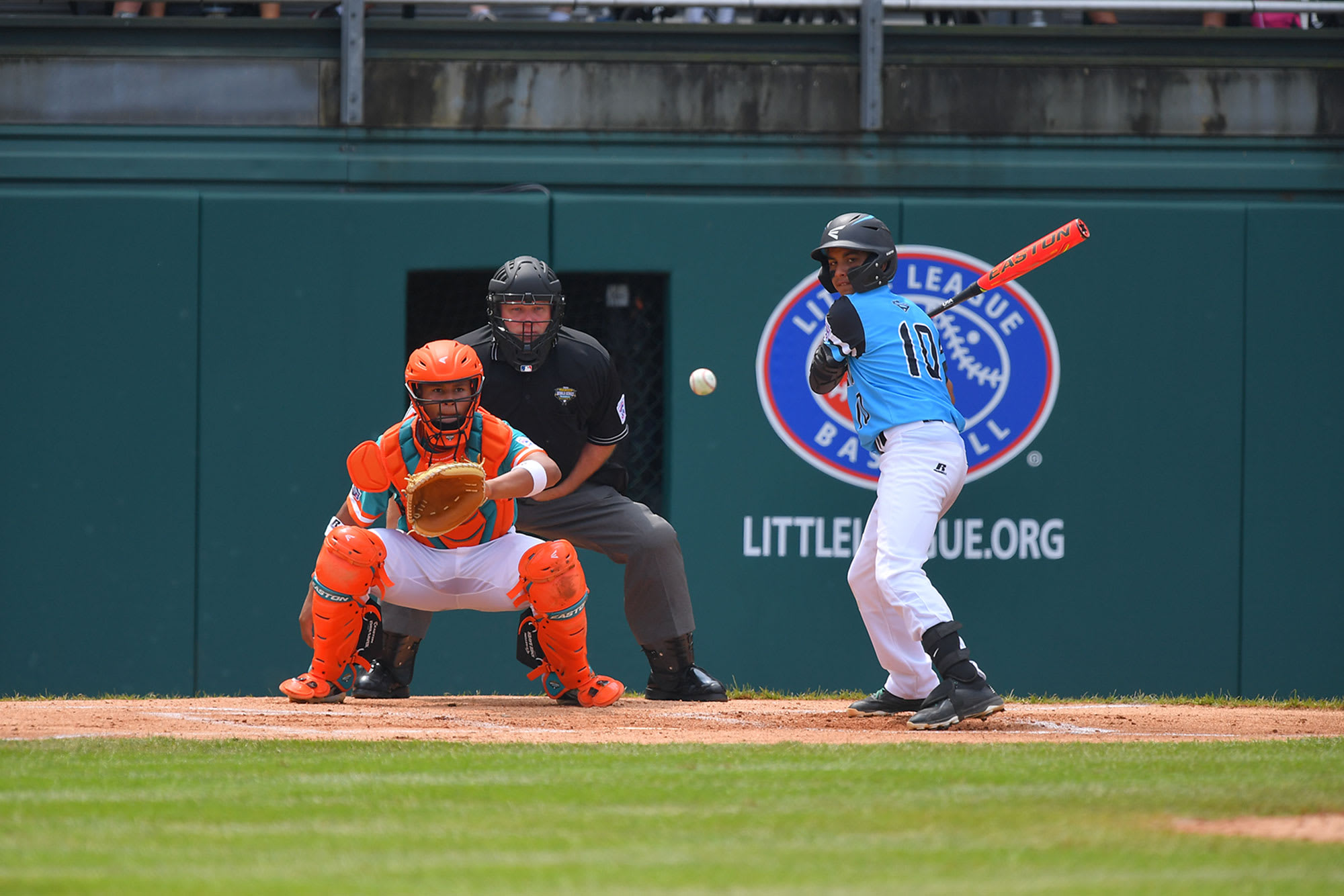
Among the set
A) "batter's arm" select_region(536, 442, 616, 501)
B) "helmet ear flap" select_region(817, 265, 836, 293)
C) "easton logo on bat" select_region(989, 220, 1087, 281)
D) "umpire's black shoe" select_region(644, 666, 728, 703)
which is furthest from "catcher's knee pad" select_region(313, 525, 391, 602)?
"easton logo on bat" select_region(989, 220, 1087, 281)

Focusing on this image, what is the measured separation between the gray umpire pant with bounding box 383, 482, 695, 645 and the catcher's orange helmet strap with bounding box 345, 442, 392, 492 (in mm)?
727

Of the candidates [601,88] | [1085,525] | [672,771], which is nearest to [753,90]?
[601,88]

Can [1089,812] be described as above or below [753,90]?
below

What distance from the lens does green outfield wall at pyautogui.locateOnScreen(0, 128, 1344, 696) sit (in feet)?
27.7

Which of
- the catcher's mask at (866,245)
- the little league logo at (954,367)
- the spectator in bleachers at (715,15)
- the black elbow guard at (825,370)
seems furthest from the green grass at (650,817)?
the spectator in bleachers at (715,15)

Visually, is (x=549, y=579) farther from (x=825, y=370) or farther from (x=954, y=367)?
(x=954, y=367)

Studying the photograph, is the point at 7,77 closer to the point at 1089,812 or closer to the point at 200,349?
the point at 200,349

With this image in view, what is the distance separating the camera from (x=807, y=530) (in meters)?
8.68

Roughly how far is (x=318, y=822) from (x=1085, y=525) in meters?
5.84

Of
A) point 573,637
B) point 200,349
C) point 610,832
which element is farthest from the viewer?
point 200,349

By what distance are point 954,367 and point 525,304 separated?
9.70ft

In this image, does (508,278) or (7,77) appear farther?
(7,77)

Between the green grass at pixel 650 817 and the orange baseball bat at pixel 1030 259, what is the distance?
6.75 feet

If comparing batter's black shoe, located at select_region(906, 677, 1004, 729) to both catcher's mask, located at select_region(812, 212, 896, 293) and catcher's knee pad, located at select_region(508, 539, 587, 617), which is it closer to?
catcher's knee pad, located at select_region(508, 539, 587, 617)
